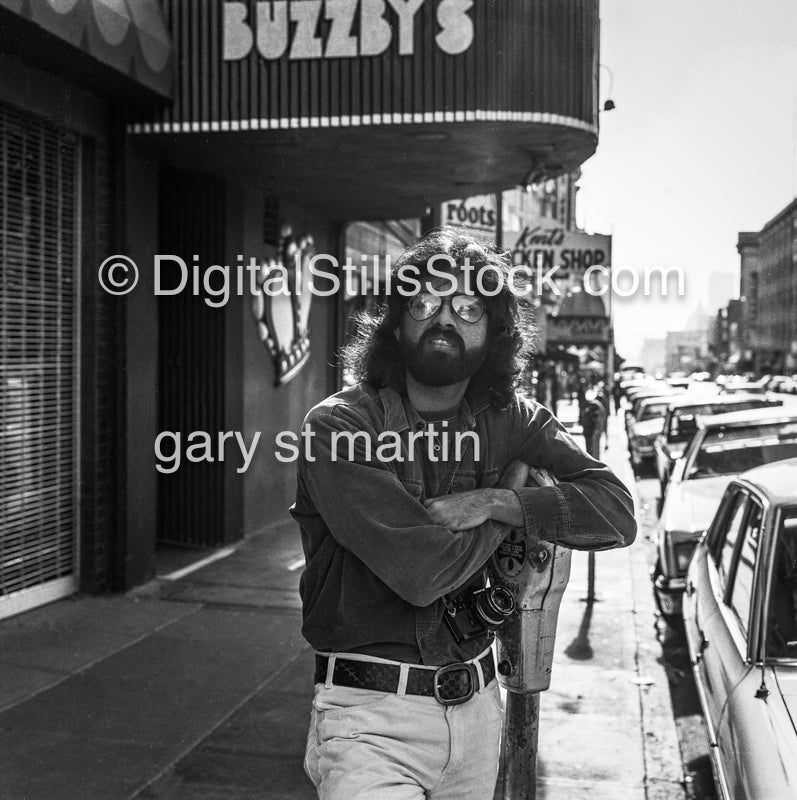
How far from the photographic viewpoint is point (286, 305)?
11555 mm

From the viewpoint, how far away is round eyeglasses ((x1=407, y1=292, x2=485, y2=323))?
8.78ft

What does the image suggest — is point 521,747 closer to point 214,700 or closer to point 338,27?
point 214,700

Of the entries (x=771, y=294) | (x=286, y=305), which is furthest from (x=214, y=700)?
(x=771, y=294)

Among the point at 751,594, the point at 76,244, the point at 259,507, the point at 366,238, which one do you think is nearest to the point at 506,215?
the point at 366,238

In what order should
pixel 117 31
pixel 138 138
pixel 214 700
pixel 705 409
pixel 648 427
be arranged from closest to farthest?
1. pixel 214 700
2. pixel 117 31
3. pixel 138 138
4. pixel 705 409
5. pixel 648 427

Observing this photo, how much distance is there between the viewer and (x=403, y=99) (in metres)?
7.56

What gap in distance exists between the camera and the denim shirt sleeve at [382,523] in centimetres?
241

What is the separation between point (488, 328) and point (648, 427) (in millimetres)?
18171

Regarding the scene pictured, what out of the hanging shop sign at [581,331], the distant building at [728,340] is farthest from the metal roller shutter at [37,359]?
the distant building at [728,340]

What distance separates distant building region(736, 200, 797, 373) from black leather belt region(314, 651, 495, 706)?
87676 mm

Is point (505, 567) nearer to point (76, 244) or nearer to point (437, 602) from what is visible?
point (437, 602)

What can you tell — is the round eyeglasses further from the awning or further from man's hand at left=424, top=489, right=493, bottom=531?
the awning

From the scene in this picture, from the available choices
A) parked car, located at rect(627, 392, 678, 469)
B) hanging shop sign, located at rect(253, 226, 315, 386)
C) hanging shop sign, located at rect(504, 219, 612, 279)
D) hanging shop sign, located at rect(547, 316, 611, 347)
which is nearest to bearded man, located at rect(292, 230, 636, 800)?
hanging shop sign, located at rect(253, 226, 315, 386)

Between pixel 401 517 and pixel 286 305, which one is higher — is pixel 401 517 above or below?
below
